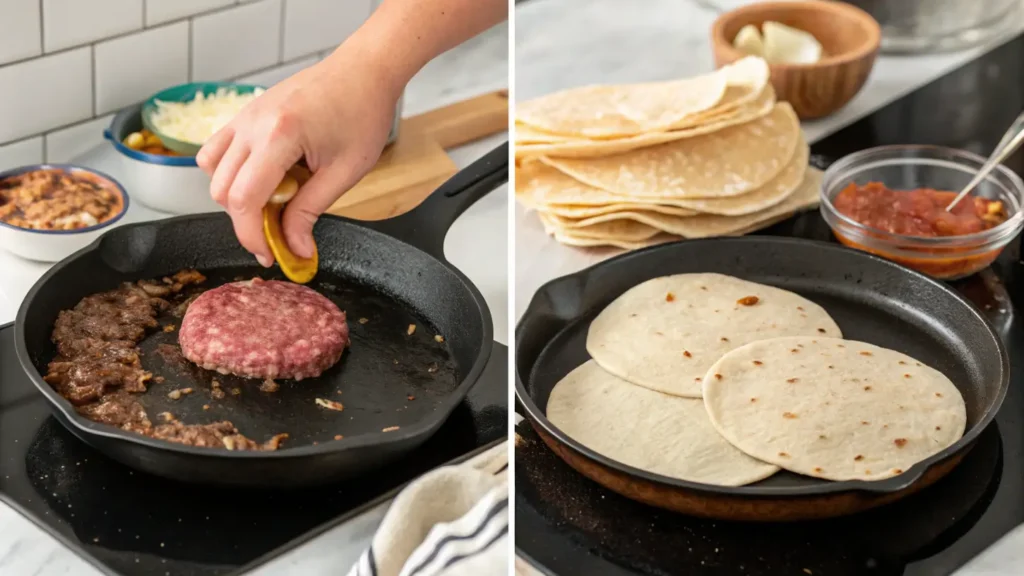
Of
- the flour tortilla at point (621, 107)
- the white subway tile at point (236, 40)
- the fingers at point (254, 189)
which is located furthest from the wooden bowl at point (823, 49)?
the fingers at point (254, 189)

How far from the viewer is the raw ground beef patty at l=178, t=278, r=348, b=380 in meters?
0.96

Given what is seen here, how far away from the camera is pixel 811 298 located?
1167 millimetres

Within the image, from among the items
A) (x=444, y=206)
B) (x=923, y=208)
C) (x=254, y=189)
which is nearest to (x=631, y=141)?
(x=444, y=206)

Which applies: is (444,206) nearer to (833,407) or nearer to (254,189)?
(254,189)

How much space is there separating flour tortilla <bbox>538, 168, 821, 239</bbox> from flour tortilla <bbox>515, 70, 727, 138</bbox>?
0.31 ft

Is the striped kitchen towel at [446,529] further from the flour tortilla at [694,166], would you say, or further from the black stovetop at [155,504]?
the flour tortilla at [694,166]

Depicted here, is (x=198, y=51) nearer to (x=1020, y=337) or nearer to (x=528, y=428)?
(x=528, y=428)

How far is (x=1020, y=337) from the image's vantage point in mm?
1133

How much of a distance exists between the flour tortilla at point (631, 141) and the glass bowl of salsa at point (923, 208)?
13 cm

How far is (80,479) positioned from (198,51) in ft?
2.41

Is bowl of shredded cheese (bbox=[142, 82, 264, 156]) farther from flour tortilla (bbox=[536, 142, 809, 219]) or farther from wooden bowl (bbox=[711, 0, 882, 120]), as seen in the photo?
wooden bowl (bbox=[711, 0, 882, 120])

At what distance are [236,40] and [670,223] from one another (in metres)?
0.64

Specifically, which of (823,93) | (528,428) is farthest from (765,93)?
(528,428)

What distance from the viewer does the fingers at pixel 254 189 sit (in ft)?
3.22
